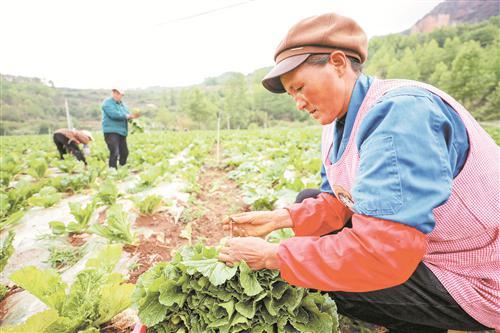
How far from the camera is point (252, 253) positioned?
4.55 ft

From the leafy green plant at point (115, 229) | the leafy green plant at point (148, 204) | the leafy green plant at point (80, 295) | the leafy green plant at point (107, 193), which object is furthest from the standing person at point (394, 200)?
the leafy green plant at point (107, 193)

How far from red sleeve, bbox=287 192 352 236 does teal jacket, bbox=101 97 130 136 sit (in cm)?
592

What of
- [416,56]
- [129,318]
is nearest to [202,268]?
[129,318]

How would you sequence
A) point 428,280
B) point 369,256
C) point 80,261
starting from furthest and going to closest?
point 80,261 < point 428,280 < point 369,256

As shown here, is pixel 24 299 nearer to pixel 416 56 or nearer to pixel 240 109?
pixel 240 109

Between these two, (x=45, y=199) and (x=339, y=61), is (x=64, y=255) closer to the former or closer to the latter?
(x=45, y=199)

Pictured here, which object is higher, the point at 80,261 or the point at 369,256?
the point at 369,256

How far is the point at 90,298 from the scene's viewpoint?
5.36ft

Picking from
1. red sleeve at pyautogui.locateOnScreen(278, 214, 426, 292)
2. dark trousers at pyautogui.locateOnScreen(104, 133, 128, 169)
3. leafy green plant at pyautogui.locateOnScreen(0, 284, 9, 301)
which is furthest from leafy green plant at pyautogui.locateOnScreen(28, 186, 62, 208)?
red sleeve at pyautogui.locateOnScreen(278, 214, 426, 292)

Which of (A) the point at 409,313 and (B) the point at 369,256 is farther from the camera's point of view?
(A) the point at 409,313

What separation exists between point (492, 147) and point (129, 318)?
7.94 ft

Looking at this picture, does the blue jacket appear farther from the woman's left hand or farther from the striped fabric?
the woman's left hand

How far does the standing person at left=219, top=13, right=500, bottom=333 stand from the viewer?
967 millimetres

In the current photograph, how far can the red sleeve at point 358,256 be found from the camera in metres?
0.99
